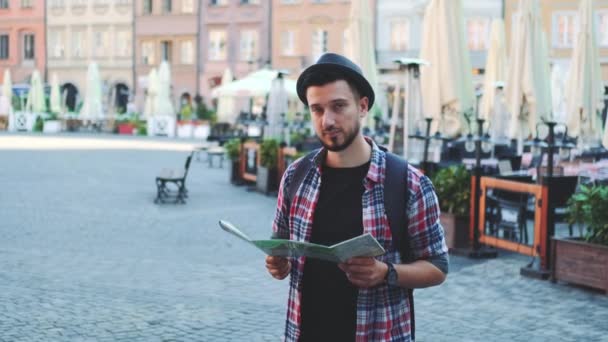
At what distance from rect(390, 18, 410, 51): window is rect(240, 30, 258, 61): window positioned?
26.9ft

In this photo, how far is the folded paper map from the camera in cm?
260

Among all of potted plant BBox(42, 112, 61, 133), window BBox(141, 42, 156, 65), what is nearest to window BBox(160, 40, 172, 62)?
window BBox(141, 42, 156, 65)

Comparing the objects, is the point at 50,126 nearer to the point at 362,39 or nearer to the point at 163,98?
the point at 163,98

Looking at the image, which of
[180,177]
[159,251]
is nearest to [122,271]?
[159,251]

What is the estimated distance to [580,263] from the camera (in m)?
8.60

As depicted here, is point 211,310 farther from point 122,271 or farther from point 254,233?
point 254,233

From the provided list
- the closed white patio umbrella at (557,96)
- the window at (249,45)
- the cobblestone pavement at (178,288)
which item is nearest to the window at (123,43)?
the window at (249,45)

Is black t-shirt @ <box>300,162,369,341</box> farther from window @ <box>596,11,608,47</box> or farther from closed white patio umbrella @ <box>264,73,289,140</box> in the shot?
window @ <box>596,11,608,47</box>

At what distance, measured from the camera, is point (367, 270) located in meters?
2.72

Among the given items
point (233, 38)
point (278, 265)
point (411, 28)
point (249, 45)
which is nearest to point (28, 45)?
point (233, 38)

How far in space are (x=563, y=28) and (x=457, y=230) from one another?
34.9 m

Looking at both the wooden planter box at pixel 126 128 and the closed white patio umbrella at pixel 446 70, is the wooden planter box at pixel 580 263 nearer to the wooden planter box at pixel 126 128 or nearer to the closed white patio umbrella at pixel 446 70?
the closed white patio umbrella at pixel 446 70

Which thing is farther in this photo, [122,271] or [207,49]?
[207,49]

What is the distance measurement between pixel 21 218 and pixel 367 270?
11.6m
